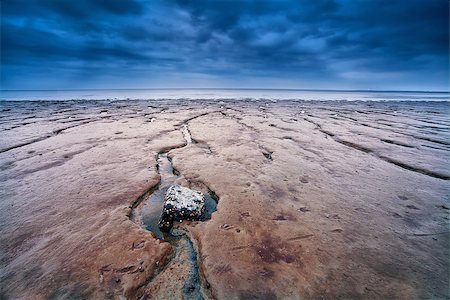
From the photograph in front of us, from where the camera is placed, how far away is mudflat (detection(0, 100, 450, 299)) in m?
1.22

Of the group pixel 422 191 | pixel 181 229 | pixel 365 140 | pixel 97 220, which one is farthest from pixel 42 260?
pixel 365 140

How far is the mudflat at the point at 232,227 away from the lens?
47.9 inches

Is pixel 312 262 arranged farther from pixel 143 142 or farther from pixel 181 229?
pixel 143 142

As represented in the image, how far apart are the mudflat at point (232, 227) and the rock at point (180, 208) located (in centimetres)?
7

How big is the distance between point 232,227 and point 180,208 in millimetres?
438

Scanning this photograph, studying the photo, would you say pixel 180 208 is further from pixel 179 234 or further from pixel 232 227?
pixel 232 227

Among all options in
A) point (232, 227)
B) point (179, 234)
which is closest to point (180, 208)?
point (179, 234)

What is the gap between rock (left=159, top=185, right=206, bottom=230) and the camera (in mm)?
1760

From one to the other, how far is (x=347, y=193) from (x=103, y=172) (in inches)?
107

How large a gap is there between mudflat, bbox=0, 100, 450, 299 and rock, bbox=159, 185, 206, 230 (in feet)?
0.22

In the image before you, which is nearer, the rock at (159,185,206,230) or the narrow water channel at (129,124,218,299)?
the narrow water channel at (129,124,218,299)

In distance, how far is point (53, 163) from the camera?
3.08 meters

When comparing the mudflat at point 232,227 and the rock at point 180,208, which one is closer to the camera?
the mudflat at point 232,227

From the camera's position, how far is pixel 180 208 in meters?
1.79
